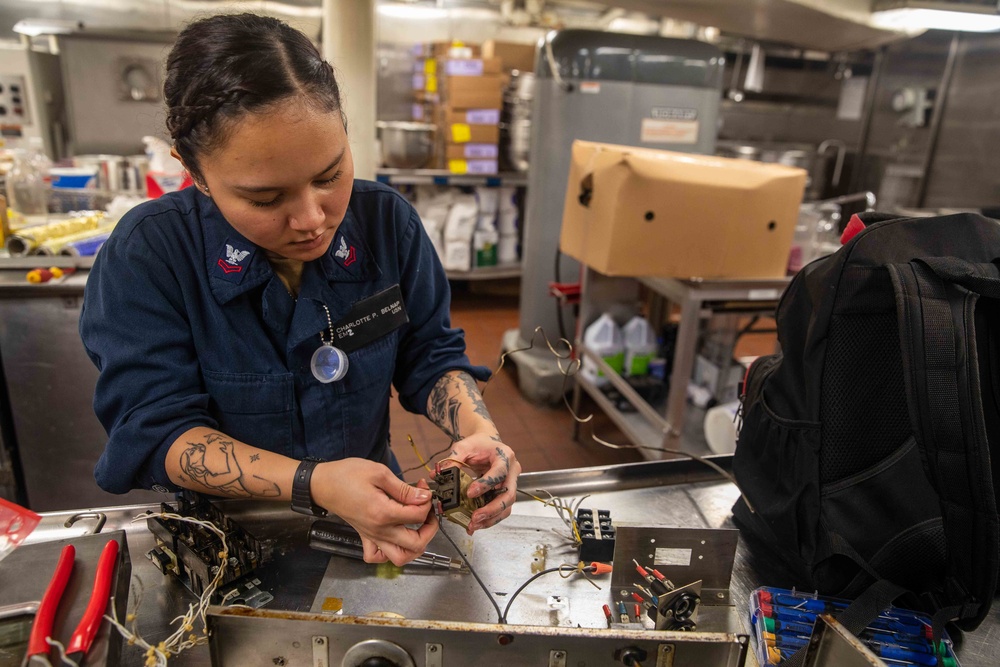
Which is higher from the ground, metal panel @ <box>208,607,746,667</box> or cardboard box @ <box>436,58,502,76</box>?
cardboard box @ <box>436,58,502,76</box>

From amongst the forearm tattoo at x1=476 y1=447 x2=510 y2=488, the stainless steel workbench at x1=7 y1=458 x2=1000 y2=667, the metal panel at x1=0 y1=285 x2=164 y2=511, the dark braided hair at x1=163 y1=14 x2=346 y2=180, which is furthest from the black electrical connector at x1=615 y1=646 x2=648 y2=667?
the metal panel at x1=0 y1=285 x2=164 y2=511

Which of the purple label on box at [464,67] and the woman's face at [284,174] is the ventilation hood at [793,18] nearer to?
the purple label on box at [464,67]

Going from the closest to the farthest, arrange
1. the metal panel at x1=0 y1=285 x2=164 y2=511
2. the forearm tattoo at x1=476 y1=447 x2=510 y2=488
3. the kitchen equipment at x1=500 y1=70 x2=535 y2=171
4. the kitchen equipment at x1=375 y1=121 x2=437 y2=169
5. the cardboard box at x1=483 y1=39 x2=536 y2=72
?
the forearm tattoo at x1=476 y1=447 x2=510 y2=488 → the metal panel at x1=0 y1=285 x2=164 y2=511 → the kitchen equipment at x1=500 y1=70 x2=535 y2=171 → the kitchen equipment at x1=375 y1=121 x2=437 y2=169 → the cardboard box at x1=483 y1=39 x2=536 y2=72

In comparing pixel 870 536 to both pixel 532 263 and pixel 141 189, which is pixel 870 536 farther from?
pixel 141 189

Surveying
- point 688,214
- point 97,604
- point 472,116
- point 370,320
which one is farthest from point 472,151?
point 97,604

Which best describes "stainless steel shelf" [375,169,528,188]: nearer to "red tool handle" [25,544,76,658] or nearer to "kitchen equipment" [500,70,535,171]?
"kitchen equipment" [500,70,535,171]

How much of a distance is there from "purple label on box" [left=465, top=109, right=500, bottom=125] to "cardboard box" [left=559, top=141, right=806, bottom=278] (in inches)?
85.8

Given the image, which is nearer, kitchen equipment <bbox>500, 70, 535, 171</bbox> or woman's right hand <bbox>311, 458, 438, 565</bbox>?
woman's right hand <bbox>311, 458, 438, 565</bbox>

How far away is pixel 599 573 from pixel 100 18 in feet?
18.0

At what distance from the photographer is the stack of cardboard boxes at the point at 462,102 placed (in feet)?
13.3

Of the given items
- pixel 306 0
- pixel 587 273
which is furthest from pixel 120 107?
pixel 587 273

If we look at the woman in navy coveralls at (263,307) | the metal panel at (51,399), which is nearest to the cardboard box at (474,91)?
the metal panel at (51,399)

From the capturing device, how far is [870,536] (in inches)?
32.6

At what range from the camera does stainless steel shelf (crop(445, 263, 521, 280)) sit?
453 cm
